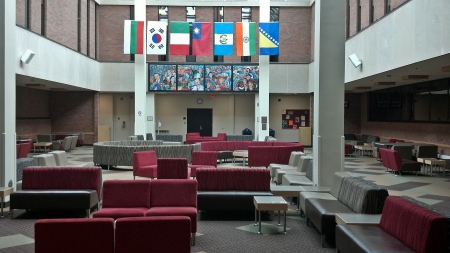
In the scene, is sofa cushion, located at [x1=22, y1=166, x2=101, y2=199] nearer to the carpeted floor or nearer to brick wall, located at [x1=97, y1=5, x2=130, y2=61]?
the carpeted floor

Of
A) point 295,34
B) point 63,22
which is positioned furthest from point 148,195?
point 295,34

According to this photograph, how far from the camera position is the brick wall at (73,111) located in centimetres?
2870

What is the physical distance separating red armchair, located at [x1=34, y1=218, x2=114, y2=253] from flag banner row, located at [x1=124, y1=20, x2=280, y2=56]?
17952 millimetres

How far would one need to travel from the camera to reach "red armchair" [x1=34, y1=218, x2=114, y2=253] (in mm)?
4699

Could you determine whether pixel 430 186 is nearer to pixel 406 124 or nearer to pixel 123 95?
pixel 406 124

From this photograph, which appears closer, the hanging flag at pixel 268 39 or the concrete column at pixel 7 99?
the concrete column at pixel 7 99

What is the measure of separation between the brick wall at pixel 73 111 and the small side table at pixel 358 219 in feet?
80.3

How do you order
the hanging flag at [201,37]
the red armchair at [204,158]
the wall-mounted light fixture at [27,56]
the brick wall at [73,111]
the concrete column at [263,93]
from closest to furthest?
the red armchair at [204,158] < the wall-mounted light fixture at [27,56] < the hanging flag at [201,37] < the concrete column at [263,93] < the brick wall at [73,111]

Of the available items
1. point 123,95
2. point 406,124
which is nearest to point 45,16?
point 123,95

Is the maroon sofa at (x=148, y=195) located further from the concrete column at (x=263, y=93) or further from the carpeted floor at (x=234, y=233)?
the concrete column at (x=263, y=93)

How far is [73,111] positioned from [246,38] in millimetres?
13136

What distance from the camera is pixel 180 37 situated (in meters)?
22.2

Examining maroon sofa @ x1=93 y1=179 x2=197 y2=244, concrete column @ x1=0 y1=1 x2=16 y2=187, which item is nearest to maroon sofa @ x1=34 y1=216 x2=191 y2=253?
maroon sofa @ x1=93 y1=179 x2=197 y2=244

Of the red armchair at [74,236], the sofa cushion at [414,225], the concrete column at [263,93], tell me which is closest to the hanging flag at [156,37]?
the concrete column at [263,93]
